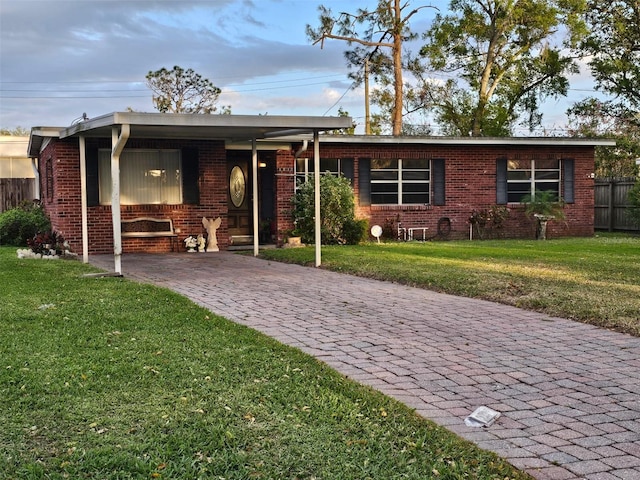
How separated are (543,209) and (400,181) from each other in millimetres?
3786

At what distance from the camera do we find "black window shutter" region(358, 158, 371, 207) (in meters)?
17.6

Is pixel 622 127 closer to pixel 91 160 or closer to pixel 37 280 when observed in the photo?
pixel 91 160

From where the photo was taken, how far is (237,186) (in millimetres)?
17000

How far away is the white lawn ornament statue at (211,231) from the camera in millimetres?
15664

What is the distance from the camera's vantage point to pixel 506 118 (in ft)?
99.1

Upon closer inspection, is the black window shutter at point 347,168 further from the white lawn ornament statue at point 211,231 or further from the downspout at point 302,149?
the white lawn ornament statue at point 211,231

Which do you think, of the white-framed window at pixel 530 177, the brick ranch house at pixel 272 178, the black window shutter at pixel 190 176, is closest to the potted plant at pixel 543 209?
the white-framed window at pixel 530 177

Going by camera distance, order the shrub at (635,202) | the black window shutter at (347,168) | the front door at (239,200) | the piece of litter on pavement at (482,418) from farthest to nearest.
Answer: the shrub at (635,202) < the black window shutter at (347,168) < the front door at (239,200) < the piece of litter on pavement at (482,418)

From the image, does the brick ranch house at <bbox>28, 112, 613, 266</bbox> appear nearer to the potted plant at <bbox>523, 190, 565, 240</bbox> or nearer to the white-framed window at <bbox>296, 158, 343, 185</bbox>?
the white-framed window at <bbox>296, 158, 343, 185</bbox>

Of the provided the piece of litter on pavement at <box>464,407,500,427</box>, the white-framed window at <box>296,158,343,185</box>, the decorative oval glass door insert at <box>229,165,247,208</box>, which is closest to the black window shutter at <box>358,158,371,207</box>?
the white-framed window at <box>296,158,343,185</box>

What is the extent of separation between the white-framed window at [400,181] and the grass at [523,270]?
177 cm

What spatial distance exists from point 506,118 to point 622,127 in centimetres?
486

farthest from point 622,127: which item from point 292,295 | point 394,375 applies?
point 394,375

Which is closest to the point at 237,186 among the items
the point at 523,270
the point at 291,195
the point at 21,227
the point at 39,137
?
the point at 291,195
